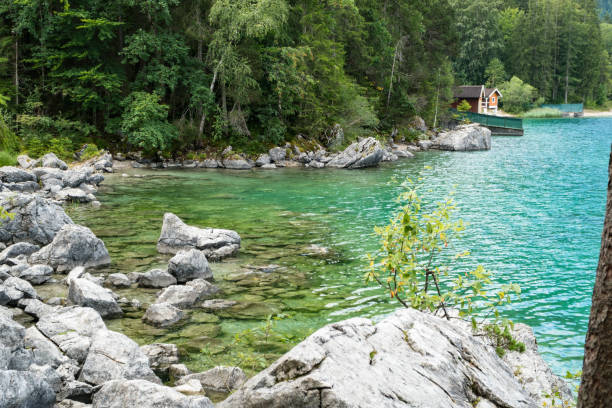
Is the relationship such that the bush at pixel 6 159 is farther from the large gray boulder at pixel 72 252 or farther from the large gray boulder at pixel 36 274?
the large gray boulder at pixel 36 274

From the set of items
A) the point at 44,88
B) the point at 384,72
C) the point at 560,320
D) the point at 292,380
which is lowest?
the point at 560,320

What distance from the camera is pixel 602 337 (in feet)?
11.0

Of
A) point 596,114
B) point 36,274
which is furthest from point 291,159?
point 596,114

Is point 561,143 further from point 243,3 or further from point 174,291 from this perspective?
point 174,291

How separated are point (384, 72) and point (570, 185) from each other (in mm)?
31669

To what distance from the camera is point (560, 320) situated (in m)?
11.0

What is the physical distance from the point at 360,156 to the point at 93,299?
101 ft

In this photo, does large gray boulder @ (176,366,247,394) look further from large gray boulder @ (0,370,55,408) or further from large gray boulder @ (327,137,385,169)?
large gray boulder @ (327,137,385,169)

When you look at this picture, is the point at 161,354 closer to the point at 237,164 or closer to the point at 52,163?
the point at 52,163

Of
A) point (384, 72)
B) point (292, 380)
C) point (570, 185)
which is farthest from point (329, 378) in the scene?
point (384, 72)

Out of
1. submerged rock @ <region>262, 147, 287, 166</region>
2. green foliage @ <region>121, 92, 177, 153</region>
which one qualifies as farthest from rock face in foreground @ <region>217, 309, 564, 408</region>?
submerged rock @ <region>262, 147, 287, 166</region>

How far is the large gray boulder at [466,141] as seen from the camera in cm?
5356

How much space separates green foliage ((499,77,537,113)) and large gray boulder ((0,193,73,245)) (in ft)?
353

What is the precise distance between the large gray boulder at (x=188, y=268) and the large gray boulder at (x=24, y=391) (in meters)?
6.71
